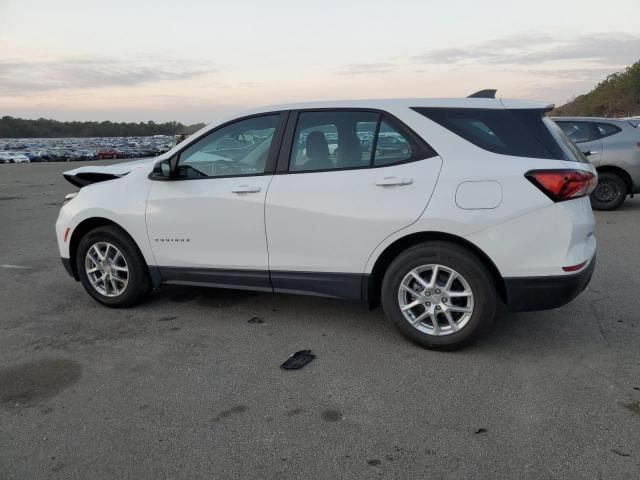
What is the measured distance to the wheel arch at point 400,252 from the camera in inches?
151

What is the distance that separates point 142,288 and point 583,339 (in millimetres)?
3659

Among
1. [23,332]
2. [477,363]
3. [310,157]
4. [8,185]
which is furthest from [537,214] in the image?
[8,185]

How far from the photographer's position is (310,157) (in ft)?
14.0

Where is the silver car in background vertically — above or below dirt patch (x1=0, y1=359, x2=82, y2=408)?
above

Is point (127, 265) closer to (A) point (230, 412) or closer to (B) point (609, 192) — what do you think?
(A) point (230, 412)

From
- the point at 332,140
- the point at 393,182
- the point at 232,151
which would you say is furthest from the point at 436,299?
the point at 232,151

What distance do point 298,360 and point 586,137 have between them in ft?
28.0

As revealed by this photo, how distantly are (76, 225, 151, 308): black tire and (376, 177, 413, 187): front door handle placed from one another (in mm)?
2302

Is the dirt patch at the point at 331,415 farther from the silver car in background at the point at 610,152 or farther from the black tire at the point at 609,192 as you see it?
the black tire at the point at 609,192

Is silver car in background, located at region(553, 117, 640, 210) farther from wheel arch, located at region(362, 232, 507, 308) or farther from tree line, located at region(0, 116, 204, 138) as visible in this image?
tree line, located at region(0, 116, 204, 138)

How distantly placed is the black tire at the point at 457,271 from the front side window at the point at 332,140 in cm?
76

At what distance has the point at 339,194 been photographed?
405 centimetres

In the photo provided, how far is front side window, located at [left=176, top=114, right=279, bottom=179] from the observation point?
446cm

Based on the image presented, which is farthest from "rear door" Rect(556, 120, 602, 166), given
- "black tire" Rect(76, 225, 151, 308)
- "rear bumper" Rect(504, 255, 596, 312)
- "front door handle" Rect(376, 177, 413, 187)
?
"black tire" Rect(76, 225, 151, 308)
